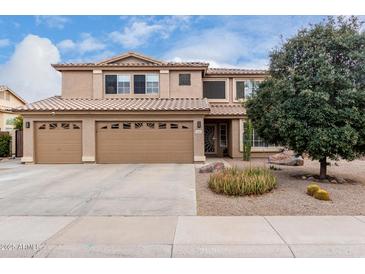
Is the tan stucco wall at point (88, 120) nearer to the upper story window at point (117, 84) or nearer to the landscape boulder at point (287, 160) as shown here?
the upper story window at point (117, 84)

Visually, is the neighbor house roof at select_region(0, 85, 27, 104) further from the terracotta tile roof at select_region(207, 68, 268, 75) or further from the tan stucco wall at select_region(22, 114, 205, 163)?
the terracotta tile roof at select_region(207, 68, 268, 75)

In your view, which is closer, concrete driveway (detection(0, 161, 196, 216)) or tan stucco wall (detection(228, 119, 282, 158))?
concrete driveway (detection(0, 161, 196, 216))

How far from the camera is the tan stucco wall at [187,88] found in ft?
59.7

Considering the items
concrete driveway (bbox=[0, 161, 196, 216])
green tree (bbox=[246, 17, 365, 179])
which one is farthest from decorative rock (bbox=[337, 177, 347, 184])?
concrete driveway (bbox=[0, 161, 196, 216])

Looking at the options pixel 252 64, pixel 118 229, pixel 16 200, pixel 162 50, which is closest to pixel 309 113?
pixel 118 229

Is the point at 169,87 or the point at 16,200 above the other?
the point at 169,87

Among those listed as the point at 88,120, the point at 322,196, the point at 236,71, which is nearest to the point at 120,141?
the point at 88,120

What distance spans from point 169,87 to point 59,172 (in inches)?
354

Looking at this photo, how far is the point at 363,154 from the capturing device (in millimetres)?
9203

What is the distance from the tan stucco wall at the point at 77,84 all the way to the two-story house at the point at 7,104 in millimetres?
11734

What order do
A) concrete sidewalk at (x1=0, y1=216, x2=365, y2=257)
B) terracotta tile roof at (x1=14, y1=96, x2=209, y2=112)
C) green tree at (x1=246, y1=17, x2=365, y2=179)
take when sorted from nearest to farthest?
1. concrete sidewalk at (x1=0, y1=216, x2=365, y2=257)
2. green tree at (x1=246, y1=17, x2=365, y2=179)
3. terracotta tile roof at (x1=14, y1=96, x2=209, y2=112)

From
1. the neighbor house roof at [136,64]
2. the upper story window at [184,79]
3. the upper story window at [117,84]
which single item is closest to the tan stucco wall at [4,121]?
the neighbor house roof at [136,64]

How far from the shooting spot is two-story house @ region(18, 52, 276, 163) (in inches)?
603

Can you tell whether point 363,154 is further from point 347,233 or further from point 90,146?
point 90,146
